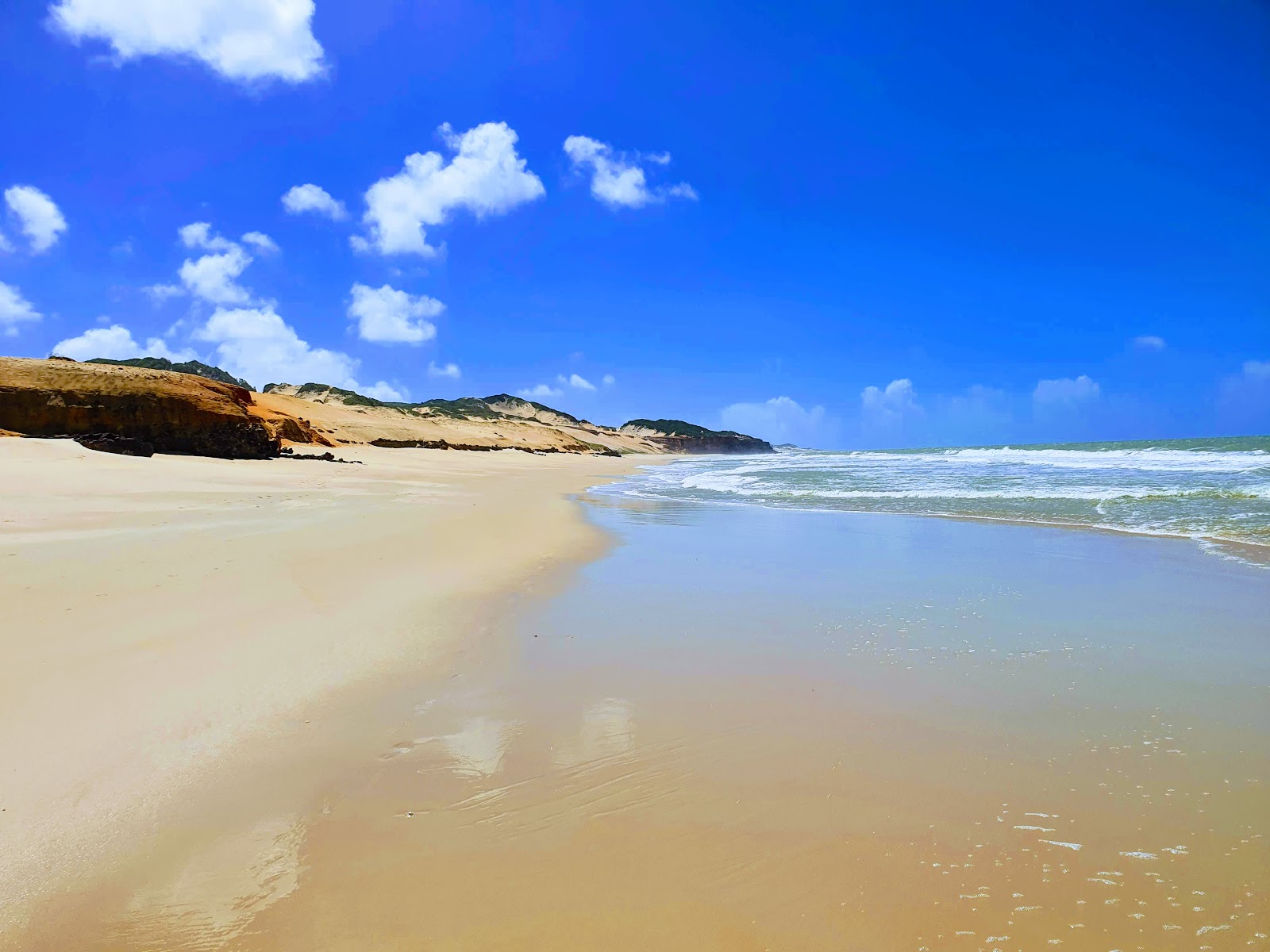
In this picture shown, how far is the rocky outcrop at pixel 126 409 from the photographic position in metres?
16.1

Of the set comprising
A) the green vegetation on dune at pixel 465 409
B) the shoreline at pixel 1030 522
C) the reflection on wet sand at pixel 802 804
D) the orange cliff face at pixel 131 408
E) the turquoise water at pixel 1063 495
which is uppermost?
the green vegetation on dune at pixel 465 409

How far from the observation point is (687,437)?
122750 mm

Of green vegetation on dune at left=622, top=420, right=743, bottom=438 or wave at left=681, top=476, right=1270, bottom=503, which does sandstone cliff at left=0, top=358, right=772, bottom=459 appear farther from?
green vegetation on dune at left=622, top=420, right=743, bottom=438

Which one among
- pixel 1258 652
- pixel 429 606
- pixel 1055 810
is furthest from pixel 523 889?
pixel 1258 652

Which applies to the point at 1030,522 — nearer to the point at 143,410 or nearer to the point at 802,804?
the point at 802,804

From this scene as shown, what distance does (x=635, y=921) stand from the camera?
1937 mm

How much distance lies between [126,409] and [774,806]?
20483mm

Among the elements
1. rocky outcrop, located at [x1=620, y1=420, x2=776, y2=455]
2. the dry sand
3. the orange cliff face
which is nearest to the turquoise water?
the dry sand

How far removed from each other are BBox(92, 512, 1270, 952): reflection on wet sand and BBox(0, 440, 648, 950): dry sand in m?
0.29

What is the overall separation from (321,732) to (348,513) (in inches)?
294

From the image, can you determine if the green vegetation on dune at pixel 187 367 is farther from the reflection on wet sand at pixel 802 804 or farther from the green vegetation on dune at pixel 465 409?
the reflection on wet sand at pixel 802 804

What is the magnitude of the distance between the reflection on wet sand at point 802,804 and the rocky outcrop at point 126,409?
17917mm

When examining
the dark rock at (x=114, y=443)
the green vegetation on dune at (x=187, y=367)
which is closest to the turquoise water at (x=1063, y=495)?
the dark rock at (x=114, y=443)

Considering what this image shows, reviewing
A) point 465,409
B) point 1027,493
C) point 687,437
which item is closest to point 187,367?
point 465,409
